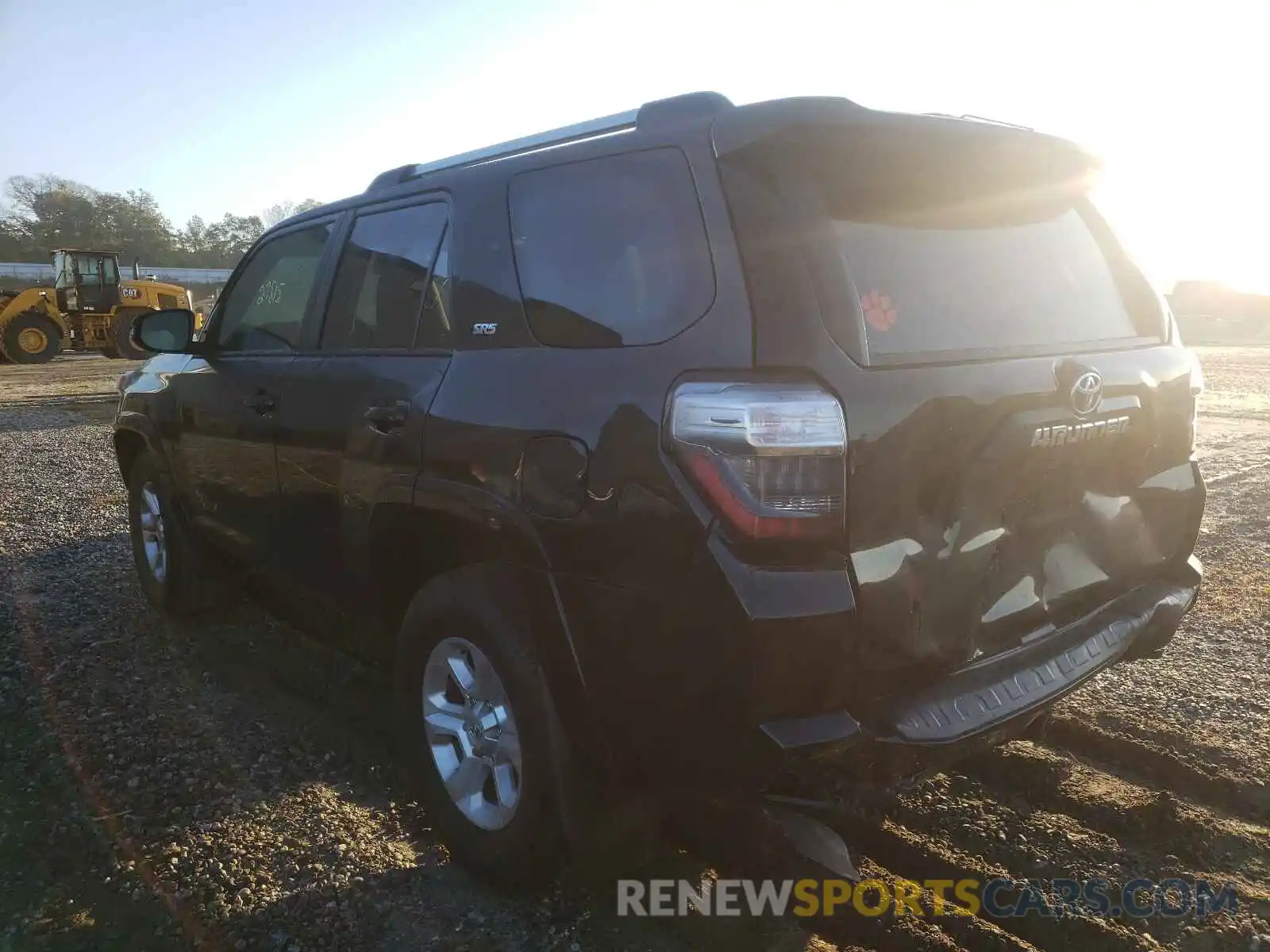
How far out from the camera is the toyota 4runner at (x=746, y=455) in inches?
71.9

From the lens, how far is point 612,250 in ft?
7.25

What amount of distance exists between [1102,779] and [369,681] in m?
2.89

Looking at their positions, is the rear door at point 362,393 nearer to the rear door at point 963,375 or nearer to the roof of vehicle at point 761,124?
the roof of vehicle at point 761,124

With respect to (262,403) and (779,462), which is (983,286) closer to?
(779,462)

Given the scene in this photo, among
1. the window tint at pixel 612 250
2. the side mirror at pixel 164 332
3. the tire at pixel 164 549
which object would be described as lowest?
the tire at pixel 164 549

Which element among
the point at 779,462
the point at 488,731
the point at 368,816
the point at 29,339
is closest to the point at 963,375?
the point at 779,462

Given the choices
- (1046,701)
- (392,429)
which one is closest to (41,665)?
(392,429)

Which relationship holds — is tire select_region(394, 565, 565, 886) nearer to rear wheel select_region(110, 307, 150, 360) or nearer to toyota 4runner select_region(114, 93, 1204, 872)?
toyota 4runner select_region(114, 93, 1204, 872)

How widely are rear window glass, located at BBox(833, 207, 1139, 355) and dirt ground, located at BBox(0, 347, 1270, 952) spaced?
1.49m

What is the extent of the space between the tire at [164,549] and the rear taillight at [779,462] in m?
3.35

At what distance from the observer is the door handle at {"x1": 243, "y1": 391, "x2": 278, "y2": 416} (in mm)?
3270

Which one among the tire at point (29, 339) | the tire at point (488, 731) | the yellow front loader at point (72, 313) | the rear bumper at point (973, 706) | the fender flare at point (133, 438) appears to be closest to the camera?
the rear bumper at point (973, 706)

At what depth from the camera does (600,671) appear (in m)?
2.04

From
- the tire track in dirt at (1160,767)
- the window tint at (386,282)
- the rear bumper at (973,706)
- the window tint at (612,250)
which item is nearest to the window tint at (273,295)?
the window tint at (386,282)
